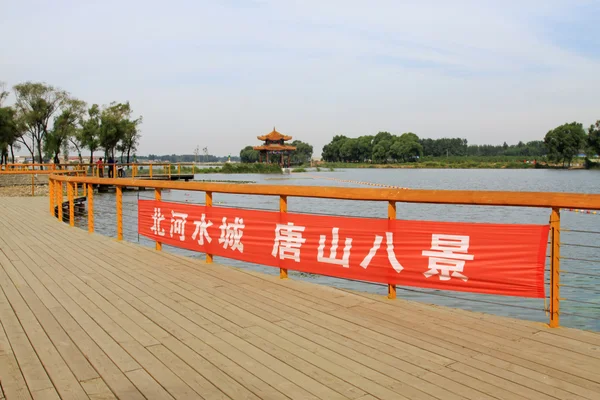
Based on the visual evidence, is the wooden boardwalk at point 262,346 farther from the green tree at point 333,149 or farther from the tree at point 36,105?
the green tree at point 333,149

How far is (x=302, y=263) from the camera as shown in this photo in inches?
196

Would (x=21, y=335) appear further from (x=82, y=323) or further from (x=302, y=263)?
(x=302, y=263)

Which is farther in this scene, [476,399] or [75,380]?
[75,380]

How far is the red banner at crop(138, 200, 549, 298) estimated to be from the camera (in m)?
3.72

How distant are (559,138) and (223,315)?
108m

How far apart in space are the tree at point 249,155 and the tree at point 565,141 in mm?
88784

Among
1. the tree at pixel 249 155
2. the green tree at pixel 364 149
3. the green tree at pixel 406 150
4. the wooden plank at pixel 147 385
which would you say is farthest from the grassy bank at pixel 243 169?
the wooden plank at pixel 147 385

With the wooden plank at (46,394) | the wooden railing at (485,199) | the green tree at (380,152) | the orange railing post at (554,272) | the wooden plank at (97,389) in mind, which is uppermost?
the green tree at (380,152)

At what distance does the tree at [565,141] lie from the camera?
96.1 m

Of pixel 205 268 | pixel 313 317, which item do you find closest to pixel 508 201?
pixel 313 317

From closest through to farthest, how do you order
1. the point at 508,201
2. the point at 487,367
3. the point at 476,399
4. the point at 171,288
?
the point at 476,399
the point at 487,367
the point at 508,201
the point at 171,288

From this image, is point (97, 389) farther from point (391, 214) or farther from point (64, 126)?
point (64, 126)

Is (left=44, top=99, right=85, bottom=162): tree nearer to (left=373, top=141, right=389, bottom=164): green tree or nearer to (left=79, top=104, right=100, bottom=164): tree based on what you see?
(left=79, top=104, right=100, bottom=164): tree

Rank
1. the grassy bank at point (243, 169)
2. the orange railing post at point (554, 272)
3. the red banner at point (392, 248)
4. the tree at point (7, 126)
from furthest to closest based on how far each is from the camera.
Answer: the grassy bank at point (243, 169)
the tree at point (7, 126)
the red banner at point (392, 248)
the orange railing post at point (554, 272)
